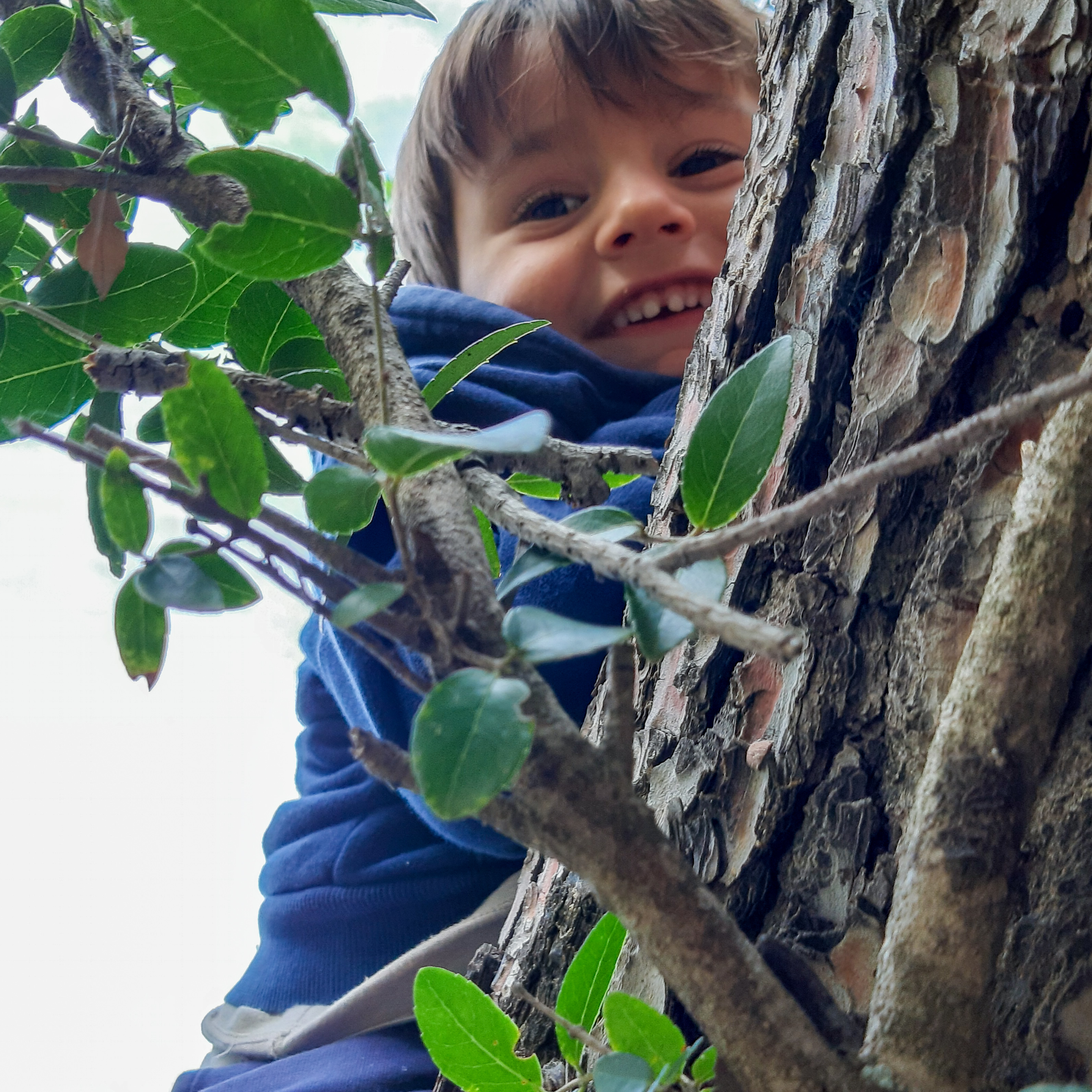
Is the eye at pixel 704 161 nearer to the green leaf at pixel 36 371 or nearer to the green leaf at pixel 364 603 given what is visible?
the green leaf at pixel 36 371

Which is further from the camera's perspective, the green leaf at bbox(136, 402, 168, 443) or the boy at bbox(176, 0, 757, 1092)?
the boy at bbox(176, 0, 757, 1092)

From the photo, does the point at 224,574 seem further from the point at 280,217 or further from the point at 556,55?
the point at 556,55

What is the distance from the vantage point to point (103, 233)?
0.33 m

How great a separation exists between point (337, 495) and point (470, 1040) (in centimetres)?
17

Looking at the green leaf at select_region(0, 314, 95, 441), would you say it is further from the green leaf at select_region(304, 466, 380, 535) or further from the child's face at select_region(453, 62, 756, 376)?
the child's face at select_region(453, 62, 756, 376)

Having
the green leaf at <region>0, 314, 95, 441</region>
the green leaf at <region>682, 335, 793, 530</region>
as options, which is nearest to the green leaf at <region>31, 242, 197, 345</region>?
the green leaf at <region>0, 314, 95, 441</region>

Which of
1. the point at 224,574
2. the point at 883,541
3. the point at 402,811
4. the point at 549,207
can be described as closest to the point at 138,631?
the point at 224,574

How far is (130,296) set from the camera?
349 mm

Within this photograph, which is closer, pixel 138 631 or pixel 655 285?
pixel 138 631

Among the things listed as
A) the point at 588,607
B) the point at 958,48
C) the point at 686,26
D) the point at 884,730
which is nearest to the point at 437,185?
the point at 686,26

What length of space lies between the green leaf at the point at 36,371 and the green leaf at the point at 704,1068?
32cm

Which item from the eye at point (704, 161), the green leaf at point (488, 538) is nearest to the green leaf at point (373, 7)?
the green leaf at point (488, 538)

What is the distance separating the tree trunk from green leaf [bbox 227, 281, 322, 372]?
180 millimetres

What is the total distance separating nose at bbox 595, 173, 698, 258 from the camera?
760 mm
